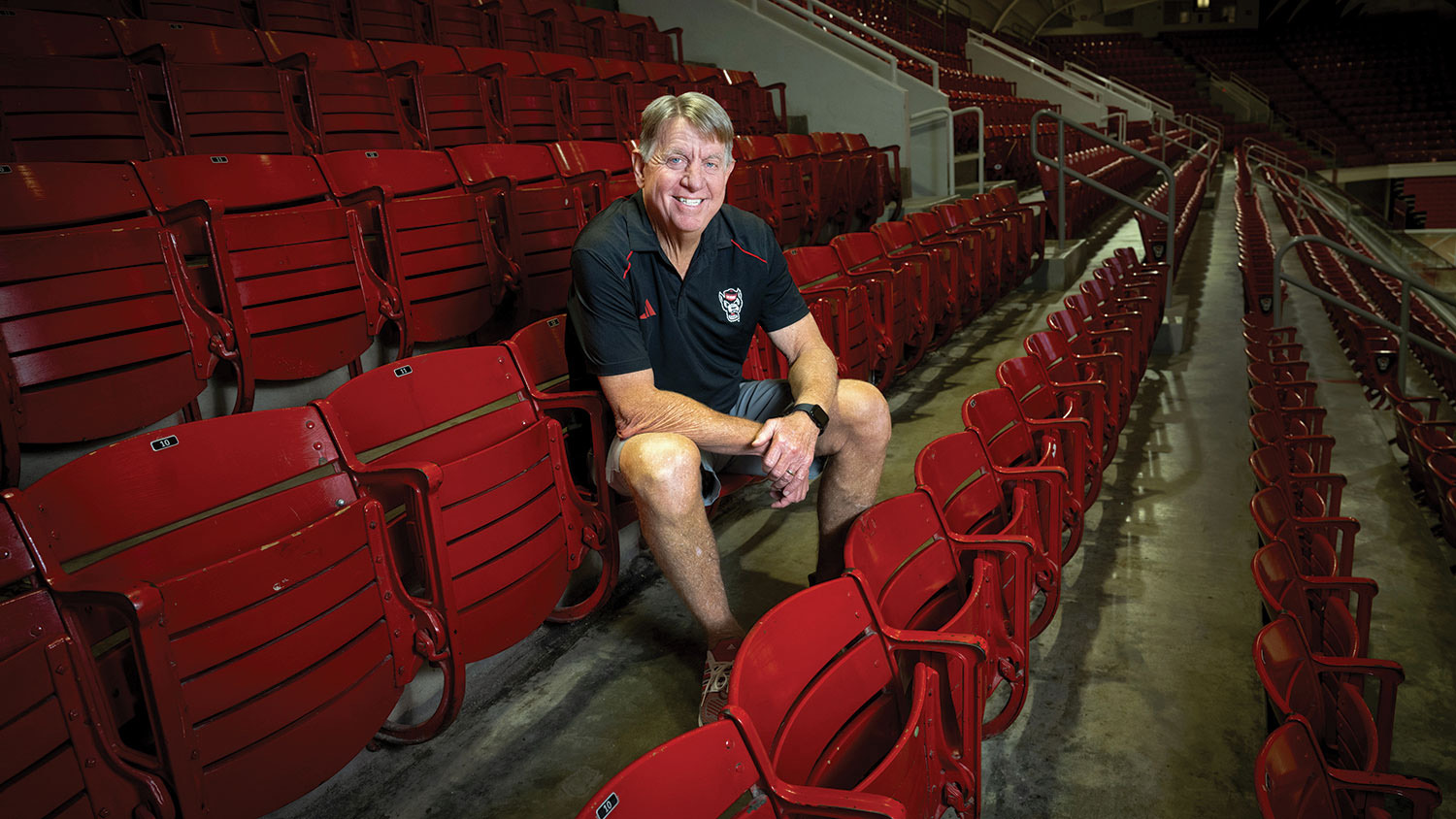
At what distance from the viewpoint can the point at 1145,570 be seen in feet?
6.75

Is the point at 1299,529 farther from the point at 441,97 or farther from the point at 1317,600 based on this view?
the point at 441,97

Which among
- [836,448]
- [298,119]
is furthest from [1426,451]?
[298,119]

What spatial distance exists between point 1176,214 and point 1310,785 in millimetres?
6084

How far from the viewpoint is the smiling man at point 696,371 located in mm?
1414

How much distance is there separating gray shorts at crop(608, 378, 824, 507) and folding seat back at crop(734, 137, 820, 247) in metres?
2.20

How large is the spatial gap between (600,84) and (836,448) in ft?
10.8

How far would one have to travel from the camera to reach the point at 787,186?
Answer: 402 centimetres

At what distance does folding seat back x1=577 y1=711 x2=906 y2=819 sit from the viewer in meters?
0.78

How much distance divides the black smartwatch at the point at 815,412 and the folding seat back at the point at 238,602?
62cm

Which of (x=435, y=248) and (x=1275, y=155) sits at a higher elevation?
(x=435, y=248)

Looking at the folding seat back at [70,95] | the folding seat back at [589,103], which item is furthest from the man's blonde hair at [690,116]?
the folding seat back at [589,103]

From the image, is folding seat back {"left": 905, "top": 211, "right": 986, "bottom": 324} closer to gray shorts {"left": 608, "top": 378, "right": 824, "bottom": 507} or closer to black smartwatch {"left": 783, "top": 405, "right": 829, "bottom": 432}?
gray shorts {"left": 608, "top": 378, "right": 824, "bottom": 507}

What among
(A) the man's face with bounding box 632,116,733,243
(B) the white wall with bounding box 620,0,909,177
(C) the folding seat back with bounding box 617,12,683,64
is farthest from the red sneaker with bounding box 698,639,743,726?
(B) the white wall with bounding box 620,0,909,177

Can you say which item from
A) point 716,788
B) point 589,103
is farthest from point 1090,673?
point 589,103
